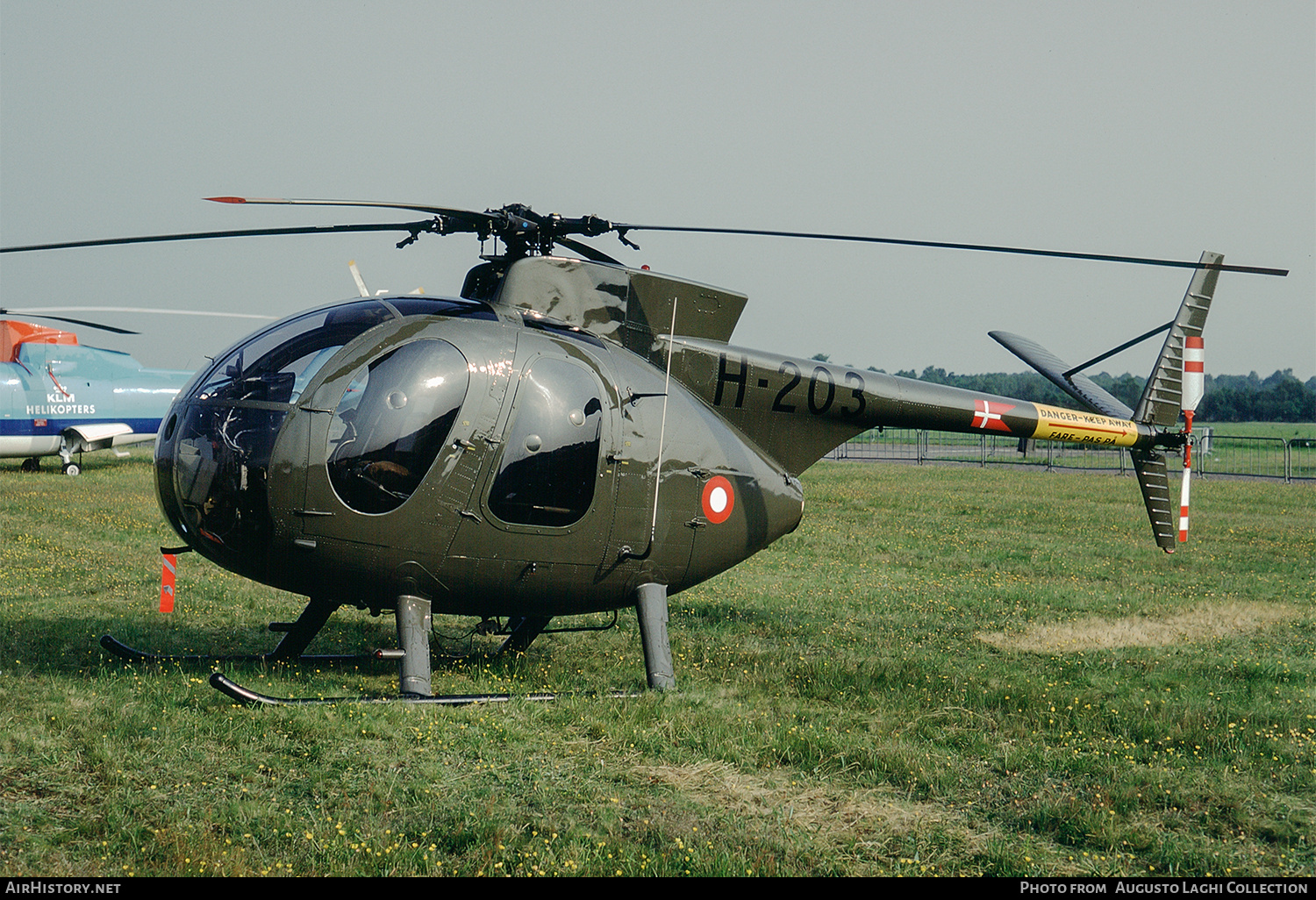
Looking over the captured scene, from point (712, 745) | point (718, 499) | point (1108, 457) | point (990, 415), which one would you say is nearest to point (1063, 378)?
point (990, 415)

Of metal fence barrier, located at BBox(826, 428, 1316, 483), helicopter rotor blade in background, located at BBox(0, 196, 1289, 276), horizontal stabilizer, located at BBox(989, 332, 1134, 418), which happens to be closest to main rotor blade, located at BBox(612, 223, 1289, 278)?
helicopter rotor blade in background, located at BBox(0, 196, 1289, 276)

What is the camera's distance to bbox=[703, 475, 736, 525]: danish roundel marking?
8.99 m

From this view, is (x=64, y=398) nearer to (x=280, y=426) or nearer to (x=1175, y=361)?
(x=280, y=426)

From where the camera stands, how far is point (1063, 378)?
12.4 metres

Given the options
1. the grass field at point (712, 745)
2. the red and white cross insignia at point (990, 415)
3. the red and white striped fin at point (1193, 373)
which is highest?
the red and white striped fin at point (1193, 373)

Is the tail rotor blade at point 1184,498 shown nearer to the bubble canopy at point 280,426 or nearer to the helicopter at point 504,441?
the helicopter at point 504,441

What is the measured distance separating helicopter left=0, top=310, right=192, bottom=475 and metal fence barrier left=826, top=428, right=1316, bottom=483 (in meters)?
25.1

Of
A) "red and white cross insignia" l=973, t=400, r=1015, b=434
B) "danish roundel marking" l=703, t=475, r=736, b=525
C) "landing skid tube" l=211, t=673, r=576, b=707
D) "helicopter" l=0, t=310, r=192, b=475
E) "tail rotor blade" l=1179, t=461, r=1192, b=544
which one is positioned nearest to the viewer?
"landing skid tube" l=211, t=673, r=576, b=707

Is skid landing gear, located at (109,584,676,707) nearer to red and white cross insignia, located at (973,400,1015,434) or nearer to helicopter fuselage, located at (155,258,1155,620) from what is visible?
helicopter fuselage, located at (155,258,1155,620)

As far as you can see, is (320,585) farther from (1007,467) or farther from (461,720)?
(1007,467)

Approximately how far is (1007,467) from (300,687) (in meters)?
33.8

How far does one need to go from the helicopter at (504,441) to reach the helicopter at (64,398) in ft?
85.3

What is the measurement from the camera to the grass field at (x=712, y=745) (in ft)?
18.2

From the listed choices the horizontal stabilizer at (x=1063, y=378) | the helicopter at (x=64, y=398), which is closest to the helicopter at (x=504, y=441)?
the horizontal stabilizer at (x=1063, y=378)
